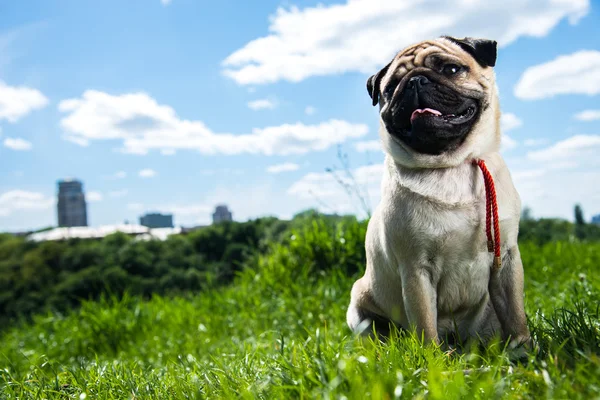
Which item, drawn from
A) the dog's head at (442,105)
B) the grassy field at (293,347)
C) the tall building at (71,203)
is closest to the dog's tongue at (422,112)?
the dog's head at (442,105)

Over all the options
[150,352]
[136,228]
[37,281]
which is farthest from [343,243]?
[136,228]

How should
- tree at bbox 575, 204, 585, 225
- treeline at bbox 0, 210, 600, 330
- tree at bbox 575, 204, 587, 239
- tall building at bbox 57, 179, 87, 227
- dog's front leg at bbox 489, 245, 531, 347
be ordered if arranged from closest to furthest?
dog's front leg at bbox 489, 245, 531, 347
treeline at bbox 0, 210, 600, 330
tree at bbox 575, 204, 587, 239
tree at bbox 575, 204, 585, 225
tall building at bbox 57, 179, 87, 227

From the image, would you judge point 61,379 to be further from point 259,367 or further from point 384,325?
point 384,325

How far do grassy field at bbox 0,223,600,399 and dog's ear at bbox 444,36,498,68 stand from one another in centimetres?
150

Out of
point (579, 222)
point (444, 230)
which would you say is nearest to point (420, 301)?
point (444, 230)

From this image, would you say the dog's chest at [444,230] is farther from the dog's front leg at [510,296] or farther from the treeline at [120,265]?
the treeline at [120,265]

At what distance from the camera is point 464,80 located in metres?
3.08

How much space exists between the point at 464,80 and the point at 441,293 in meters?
1.19

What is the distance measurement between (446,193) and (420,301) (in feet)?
1.97

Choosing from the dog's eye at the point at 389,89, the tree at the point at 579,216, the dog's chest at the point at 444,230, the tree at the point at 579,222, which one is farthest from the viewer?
the tree at the point at 579,216

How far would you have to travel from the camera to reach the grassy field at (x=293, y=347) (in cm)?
226

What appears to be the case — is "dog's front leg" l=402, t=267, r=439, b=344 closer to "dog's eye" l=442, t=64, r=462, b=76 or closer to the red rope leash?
the red rope leash

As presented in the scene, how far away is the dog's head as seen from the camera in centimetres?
300

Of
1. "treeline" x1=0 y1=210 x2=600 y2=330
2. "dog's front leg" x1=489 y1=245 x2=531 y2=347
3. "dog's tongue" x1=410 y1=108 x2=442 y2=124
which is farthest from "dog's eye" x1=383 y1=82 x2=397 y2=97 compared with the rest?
"treeline" x1=0 y1=210 x2=600 y2=330
